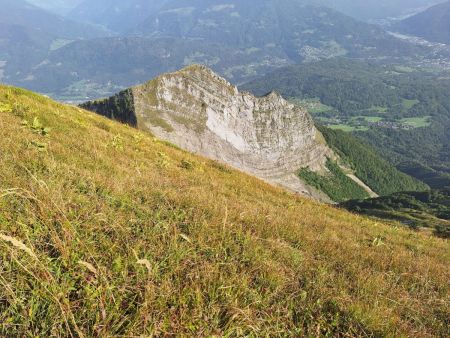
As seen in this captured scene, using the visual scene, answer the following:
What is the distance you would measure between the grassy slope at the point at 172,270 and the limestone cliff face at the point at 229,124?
73.9 m

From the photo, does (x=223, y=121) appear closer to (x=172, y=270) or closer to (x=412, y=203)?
(x=412, y=203)

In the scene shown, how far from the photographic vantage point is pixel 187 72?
105 m

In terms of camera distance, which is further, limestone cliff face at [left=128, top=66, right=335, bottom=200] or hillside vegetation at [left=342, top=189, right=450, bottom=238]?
hillside vegetation at [left=342, top=189, right=450, bottom=238]

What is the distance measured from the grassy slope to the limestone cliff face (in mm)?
73908

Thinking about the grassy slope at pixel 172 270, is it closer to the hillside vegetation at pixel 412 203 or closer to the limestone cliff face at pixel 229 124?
the limestone cliff face at pixel 229 124

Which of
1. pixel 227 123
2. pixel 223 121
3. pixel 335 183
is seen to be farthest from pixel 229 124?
pixel 335 183

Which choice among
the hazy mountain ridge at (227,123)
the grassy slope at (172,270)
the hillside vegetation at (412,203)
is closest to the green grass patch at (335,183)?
the hazy mountain ridge at (227,123)

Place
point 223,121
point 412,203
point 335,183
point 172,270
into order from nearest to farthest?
point 172,270
point 223,121
point 412,203
point 335,183

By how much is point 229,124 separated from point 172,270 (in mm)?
110436

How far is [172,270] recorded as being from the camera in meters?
5.64

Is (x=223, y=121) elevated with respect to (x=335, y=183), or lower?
elevated

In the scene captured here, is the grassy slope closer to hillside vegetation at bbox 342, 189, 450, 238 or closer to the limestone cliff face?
the limestone cliff face

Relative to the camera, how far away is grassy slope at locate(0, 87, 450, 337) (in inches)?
179

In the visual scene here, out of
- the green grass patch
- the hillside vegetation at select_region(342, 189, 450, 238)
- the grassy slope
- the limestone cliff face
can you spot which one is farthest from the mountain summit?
the grassy slope
